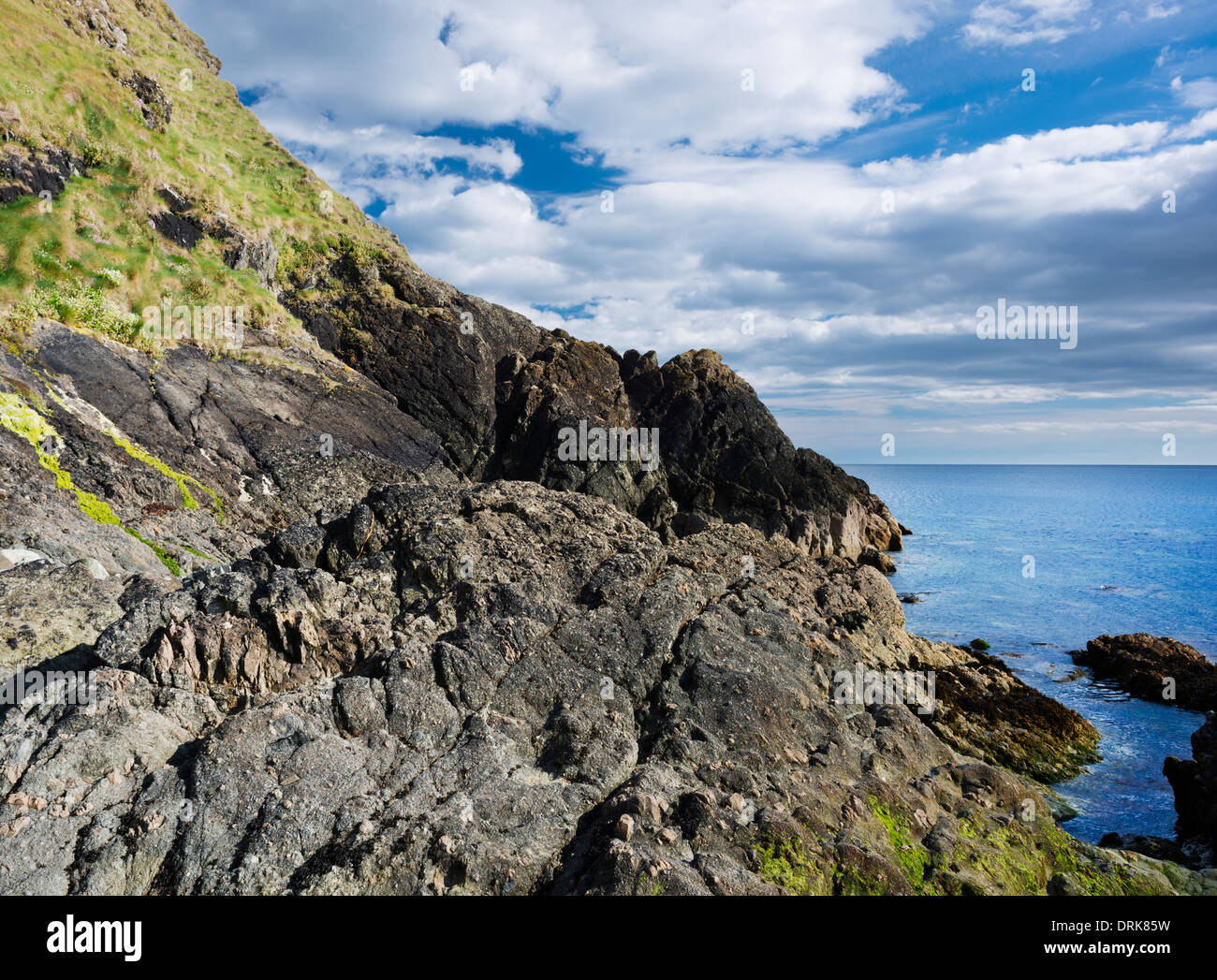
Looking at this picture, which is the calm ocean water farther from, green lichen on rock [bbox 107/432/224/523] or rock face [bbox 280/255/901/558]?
green lichen on rock [bbox 107/432/224/523]

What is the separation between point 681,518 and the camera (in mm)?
49719

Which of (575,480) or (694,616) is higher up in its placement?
(575,480)

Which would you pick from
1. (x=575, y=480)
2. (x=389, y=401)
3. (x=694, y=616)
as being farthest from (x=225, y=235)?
(x=694, y=616)

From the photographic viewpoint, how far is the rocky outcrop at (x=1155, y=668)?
3131cm

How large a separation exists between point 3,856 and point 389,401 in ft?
142

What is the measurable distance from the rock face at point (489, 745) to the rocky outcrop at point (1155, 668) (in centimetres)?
2055

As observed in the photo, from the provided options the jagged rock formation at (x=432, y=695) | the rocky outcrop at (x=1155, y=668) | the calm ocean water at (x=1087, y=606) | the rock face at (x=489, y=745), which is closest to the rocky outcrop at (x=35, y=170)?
the jagged rock formation at (x=432, y=695)

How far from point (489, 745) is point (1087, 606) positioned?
5583 cm

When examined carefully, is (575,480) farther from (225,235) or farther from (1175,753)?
(1175,753)

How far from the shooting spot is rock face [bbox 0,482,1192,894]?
10.1 meters

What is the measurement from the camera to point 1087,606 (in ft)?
173

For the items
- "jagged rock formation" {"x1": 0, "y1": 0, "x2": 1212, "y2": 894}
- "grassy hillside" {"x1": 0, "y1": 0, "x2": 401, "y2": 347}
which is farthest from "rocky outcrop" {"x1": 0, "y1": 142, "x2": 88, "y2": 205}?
"jagged rock formation" {"x1": 0, "y1": 0, "x2": 1212, "y2": 894}

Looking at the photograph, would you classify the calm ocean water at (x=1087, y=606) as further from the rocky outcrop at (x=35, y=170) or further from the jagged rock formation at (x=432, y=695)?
the rocky outcrop at (x=35, y=170)

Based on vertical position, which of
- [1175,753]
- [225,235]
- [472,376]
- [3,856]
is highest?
[225,235]
